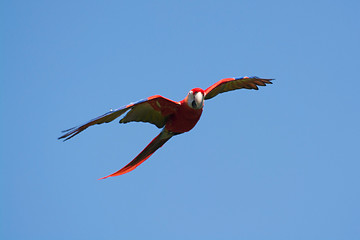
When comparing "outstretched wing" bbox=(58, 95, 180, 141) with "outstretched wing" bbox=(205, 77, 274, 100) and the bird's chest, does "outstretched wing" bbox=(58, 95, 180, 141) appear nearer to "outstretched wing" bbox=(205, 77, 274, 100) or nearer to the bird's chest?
the bird's chest

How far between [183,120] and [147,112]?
58 cm

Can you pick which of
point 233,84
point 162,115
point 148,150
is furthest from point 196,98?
point 233,84

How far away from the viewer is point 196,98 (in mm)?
A: 7402

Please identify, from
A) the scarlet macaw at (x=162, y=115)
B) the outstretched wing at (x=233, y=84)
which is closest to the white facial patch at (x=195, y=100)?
the scarlet macaw at (x=162, y=115)

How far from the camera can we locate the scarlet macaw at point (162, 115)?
7.37m

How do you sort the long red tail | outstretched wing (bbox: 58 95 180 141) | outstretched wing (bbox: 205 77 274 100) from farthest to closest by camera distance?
outstretched wing (bbox: 205 77 274 100) < the long red tail < outstretched wing (bbox: 58 95 180 141)

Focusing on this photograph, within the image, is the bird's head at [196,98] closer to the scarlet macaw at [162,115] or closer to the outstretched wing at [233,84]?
the scarlet macaw at [162,115]

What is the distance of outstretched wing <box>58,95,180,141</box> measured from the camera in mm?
7230

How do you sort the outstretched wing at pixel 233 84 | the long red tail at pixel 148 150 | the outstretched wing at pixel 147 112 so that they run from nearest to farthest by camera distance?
the outstretched wing at pixel 147 112, the long red tail at pixel 148 150, the outstretched wing at pixel 233 84

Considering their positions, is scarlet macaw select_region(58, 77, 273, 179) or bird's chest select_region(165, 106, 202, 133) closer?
scarlet macaw select_region(58, 77, 273, 179)

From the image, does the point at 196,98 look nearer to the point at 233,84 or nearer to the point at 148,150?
the point at 148,150

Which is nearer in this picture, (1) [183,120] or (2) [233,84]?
(1) [183,120]

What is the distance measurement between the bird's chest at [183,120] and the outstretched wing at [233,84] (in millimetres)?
728

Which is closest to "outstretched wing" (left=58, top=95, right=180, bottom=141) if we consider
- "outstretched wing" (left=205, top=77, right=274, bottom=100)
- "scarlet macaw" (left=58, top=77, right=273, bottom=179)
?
"scarlet macaw" (left=58, top=77, right=273, bottom=179)
